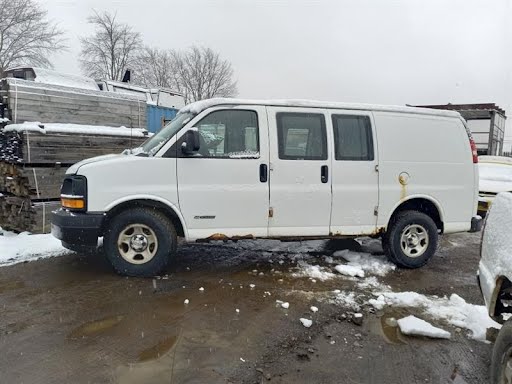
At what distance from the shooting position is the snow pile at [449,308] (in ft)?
12.8

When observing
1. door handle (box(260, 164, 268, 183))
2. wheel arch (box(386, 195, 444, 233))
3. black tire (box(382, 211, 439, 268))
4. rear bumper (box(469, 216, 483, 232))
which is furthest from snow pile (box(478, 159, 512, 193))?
door handle (box(260, 164, 268, 183))

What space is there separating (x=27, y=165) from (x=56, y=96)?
4.50ft

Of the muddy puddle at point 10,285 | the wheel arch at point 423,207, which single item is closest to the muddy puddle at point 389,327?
the wheel arch at point 423,207

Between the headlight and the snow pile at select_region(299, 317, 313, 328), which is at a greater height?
the headlight

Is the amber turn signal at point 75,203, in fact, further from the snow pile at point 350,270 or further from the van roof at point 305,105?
the snow pile at point 350,270

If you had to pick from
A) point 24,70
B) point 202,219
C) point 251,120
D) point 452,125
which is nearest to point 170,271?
point 202,219

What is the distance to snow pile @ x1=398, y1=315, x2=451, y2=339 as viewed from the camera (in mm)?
3687

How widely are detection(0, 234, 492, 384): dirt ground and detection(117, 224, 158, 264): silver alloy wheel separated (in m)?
0.27

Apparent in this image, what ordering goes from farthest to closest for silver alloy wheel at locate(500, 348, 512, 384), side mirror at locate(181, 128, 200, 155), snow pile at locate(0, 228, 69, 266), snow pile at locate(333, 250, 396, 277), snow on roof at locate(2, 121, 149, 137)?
snow on roof at locate(2, 121, 149, 137) < snow pile at locate(0, 228, 69, 266) < snow pile at locate(333, 250, 396, 277) < side mirror at locate(181, 128, 200, 155) < silver alloy wheel at locate(500, 348, 512, 384)

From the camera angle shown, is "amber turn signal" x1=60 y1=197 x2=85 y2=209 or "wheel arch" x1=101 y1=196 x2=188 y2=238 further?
"wheel arch" x1=101 y1=196 x2=188 y2=238

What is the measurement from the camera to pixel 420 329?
3.75m

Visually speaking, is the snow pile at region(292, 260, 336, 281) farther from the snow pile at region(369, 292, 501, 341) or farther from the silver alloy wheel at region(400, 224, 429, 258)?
the silver alloy wheel at region(400, 224, 429, 258)

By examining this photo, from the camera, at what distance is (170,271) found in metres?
5.32

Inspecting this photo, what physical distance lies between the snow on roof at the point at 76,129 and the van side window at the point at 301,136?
4.02 m
